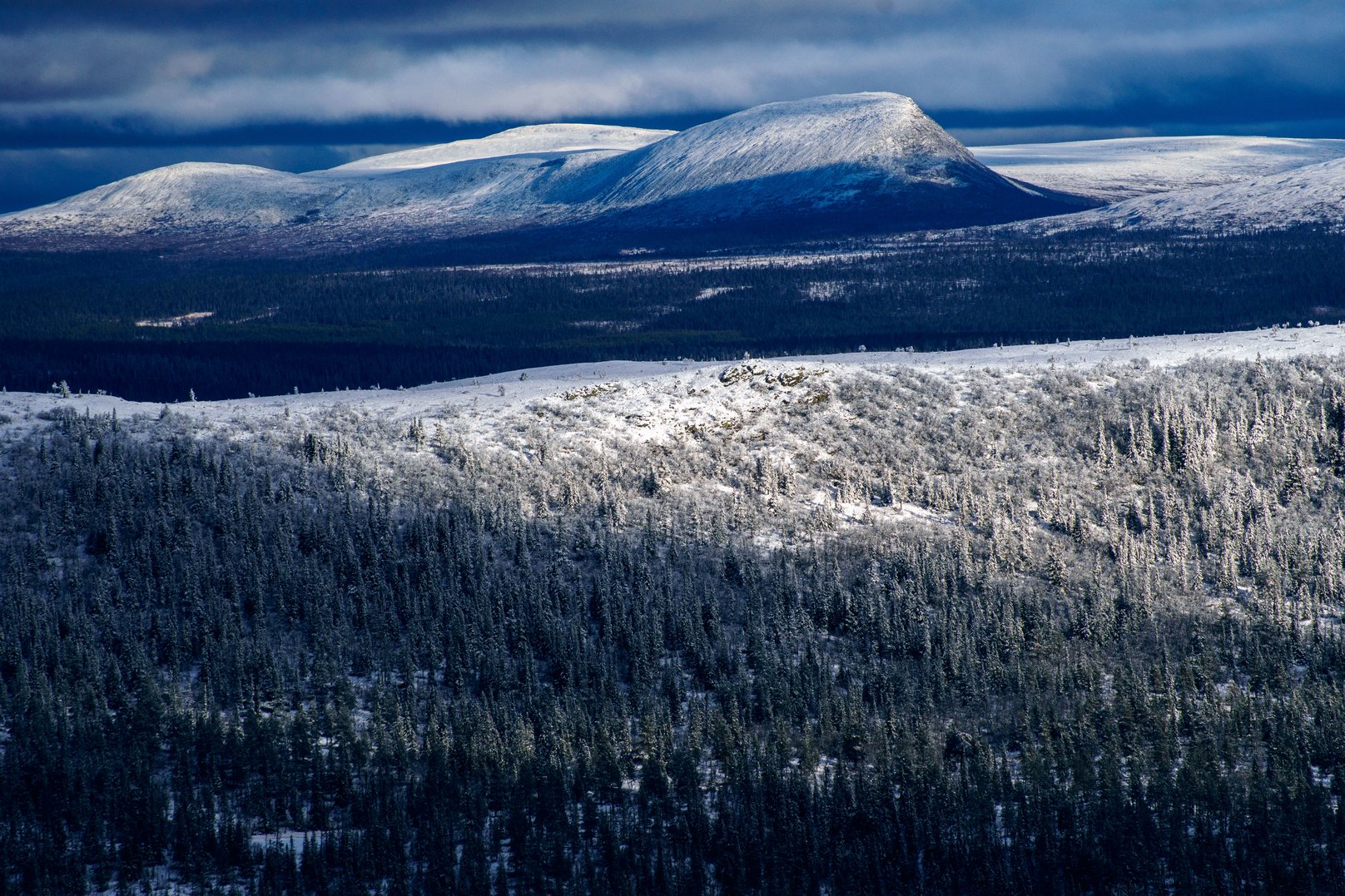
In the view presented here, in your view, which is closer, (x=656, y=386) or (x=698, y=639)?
(x=698, y=639)

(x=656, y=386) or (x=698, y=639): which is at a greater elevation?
(x=656, y=386)

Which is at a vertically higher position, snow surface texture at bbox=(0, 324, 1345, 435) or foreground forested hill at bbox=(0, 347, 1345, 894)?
snow surface texture at bbox=(0, 324, 1345, 435)

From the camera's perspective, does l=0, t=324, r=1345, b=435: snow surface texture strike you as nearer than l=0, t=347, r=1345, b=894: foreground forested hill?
No

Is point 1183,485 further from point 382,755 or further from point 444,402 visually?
point 382,755
